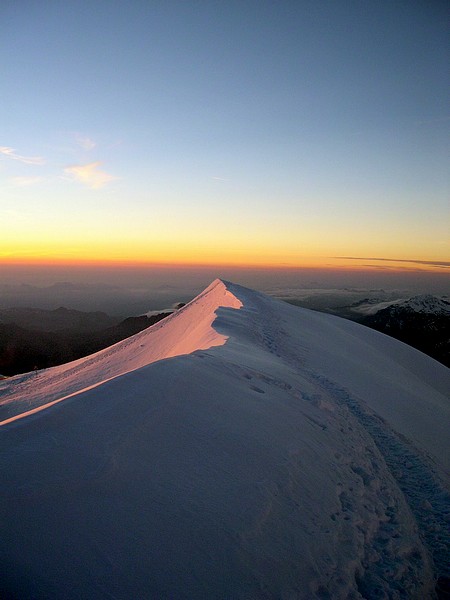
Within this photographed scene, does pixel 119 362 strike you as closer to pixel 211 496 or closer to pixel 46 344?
pixel 211 496

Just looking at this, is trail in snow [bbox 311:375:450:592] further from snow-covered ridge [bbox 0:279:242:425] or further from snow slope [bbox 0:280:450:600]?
snow-covered ridge [bbox 0:279:242:425]

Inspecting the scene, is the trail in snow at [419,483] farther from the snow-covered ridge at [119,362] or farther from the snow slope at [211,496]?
the snow-covered ridge at [119,362]

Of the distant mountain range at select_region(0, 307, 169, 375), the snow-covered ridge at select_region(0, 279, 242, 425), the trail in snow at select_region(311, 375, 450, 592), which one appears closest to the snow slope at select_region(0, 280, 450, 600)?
the trail in snow at select_region(311, 375, 450, 592)

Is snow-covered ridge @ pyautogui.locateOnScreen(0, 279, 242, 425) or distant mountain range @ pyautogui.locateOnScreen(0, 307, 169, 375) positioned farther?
distant mountain range @ pyautogui.locateOnScreen(0, 307, 169, 375)

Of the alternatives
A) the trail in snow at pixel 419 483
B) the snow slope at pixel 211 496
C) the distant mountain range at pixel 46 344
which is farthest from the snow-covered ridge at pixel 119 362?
the distant mountain range at pixel 46 344

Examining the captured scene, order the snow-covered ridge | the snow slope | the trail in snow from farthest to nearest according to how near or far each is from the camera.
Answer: the snow-covered ridge → the trail in snow → the snow slope

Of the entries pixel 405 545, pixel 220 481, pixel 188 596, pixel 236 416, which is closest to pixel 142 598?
pixel 188 596

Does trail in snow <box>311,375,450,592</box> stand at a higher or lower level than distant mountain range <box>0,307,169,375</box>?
higher

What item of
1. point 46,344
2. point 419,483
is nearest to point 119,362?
point 419,483

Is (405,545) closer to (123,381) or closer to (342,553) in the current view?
(342,553)
